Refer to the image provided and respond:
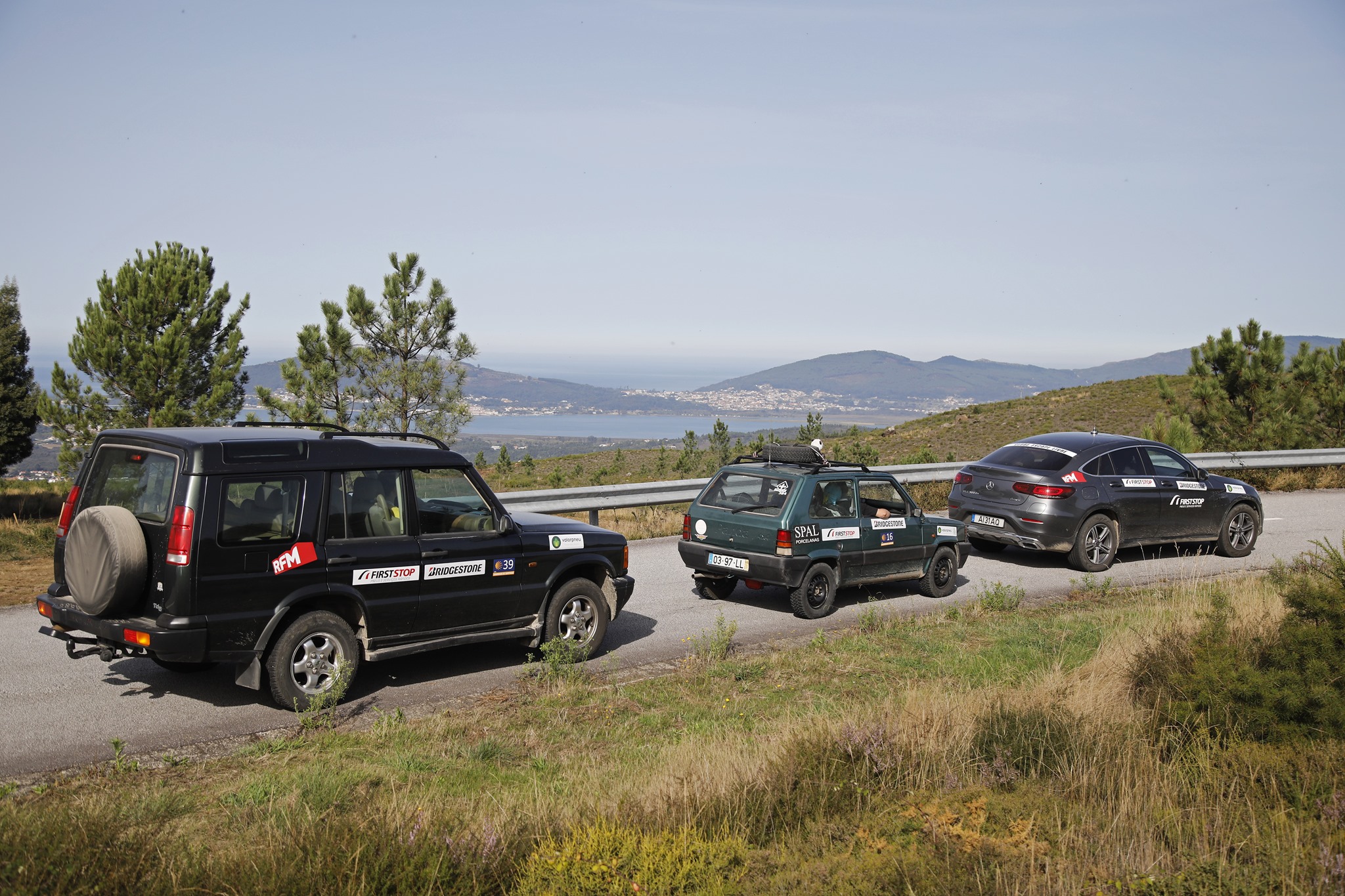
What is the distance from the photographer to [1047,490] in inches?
525

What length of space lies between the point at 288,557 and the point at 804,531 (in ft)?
17.6

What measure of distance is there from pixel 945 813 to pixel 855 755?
2.71 ft

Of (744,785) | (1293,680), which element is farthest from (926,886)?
(1293,680)

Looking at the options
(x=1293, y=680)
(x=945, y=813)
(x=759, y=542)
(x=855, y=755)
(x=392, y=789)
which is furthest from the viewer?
(x=759, y=542)

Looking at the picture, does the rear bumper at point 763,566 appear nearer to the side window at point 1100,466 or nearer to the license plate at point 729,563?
the license plate at point 729,563

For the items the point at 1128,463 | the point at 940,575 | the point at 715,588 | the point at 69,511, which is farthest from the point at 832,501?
the point at 69,511

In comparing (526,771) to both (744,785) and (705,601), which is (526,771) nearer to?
(744,785)

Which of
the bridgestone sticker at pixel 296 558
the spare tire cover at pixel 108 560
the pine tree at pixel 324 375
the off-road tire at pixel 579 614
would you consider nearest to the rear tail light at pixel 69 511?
the spare tire cover at pixel 108 560

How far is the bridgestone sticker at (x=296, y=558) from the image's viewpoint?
6.72m

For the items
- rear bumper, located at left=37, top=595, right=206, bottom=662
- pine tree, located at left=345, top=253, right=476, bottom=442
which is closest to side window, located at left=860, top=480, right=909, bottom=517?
rear bumper, located at left=37, top=595, right=206, bottom=662

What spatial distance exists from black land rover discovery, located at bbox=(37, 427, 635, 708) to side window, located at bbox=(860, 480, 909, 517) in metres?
4.33

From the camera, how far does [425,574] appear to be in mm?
7539

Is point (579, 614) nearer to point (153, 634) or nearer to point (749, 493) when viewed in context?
point (749, 493)

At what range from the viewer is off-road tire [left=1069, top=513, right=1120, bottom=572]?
44.1 feet
